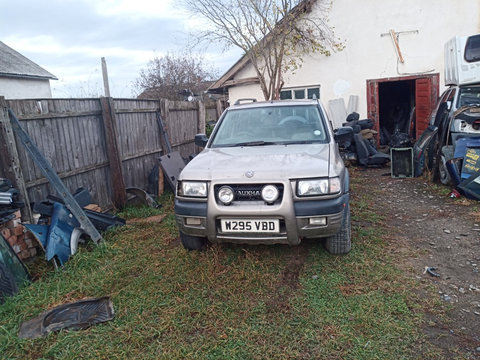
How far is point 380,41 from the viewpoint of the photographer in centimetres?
1095

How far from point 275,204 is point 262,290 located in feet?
2.62

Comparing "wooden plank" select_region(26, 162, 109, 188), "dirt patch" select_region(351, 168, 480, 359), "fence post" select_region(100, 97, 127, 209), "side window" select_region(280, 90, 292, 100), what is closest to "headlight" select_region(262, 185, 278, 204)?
"dirt patch" select_region(351, 168, 480, 359)

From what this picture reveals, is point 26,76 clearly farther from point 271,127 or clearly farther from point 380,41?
point 271,127

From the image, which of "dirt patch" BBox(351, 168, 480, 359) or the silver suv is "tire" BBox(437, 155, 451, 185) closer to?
"dirt patch" BBox(351, 168, 480, 359)

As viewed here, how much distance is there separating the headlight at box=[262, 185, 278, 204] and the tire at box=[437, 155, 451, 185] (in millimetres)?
4842

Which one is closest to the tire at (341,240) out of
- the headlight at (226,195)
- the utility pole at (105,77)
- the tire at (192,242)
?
the headlight at (226,195)

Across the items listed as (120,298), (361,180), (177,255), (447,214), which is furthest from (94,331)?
(361,180)

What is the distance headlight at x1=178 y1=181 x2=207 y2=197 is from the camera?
328 cm

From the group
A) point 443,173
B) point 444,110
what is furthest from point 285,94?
point 443,173

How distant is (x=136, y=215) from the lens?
5.73 m

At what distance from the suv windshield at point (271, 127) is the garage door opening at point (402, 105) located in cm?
716

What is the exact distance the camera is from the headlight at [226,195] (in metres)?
3.16

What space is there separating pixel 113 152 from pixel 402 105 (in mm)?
12948

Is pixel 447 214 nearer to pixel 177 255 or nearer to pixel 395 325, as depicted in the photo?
pixel 395 325
